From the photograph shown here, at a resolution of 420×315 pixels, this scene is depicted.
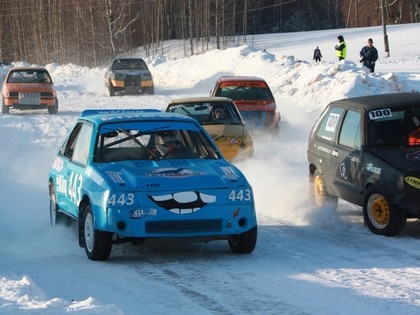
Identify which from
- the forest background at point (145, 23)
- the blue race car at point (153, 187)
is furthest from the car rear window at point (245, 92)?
the forest background at point (145, 23)

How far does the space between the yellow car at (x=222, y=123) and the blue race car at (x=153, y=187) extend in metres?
5.67

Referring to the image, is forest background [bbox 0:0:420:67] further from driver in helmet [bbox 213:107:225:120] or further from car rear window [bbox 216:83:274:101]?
driver in helmet [bbox 213:107:225:120]

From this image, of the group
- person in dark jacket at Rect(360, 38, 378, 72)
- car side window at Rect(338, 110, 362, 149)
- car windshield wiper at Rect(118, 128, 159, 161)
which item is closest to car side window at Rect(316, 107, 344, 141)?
car side window at Rect(338, 110, 362, 149)

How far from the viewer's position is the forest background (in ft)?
248

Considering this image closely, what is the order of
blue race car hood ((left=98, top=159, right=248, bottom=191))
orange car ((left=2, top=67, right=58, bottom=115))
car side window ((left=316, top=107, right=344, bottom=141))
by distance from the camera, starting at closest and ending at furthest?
blue race car hood ((left=98, top=159, right=248, bottom=191))
car side window ((left=316, top=107, right=344, bottom=141))
orange car ((left=2, top=67, right=58, bottom=115))

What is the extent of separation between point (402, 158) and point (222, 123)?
659 centimetres

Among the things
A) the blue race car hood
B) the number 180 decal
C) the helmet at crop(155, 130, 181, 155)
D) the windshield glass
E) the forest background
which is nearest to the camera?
the blue race car hood

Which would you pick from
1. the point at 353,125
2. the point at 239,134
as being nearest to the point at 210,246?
the point at 353,125

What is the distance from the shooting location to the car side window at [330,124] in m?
11.6

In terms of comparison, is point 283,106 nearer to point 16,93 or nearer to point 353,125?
point 16,93

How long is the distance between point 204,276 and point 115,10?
75.7 meters

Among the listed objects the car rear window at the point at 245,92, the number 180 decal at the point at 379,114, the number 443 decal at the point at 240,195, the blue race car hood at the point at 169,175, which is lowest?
the car rear window at the point at 245,92

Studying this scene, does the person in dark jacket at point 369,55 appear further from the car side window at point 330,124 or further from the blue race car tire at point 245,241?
the blue race car tire at point 245,241

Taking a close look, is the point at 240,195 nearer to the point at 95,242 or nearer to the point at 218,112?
the point at 95,242
